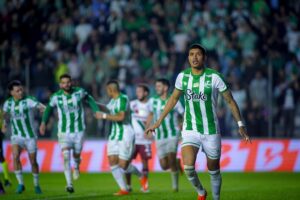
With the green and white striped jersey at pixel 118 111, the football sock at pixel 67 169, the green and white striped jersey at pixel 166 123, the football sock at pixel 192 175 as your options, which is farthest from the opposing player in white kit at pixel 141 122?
the football sock at pixel 192 175

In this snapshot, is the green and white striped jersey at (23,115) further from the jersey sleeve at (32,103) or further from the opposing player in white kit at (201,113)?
the opposing player in white kit at (201,113)

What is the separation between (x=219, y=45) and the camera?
24.5 m

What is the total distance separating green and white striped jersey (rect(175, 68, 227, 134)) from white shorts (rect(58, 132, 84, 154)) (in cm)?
511

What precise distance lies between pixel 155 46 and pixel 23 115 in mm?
8719

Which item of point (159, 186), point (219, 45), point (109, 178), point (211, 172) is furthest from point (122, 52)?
point (211, 172)

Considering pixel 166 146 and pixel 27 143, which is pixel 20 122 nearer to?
pixel 27 143

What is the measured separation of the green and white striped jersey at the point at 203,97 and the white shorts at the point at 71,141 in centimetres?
511

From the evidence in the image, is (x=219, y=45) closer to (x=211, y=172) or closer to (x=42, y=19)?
(x=42, y=19)

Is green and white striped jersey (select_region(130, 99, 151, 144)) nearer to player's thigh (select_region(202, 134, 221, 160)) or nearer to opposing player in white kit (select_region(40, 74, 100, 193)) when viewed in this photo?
opposing player in white kit (select_region(40, 74, 100, 193))

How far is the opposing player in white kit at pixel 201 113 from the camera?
1145cm

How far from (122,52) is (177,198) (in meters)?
11.2

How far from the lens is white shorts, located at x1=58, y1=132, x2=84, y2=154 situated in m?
16.2

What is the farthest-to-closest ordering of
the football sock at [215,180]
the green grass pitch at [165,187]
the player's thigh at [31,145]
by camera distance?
the player's thigh at [31,145]
the green grass pitch at [165,187]
the football sock at [215,180]

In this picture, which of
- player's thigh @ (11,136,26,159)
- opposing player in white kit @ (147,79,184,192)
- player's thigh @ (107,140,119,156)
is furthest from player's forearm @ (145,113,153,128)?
player's thigh @ (11,136,26,159)
